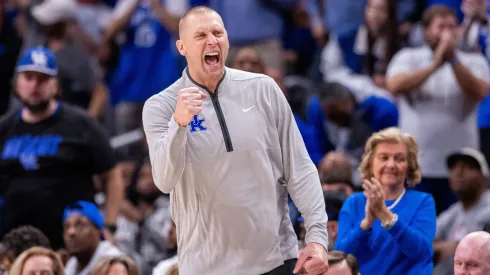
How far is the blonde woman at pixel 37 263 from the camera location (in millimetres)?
6863

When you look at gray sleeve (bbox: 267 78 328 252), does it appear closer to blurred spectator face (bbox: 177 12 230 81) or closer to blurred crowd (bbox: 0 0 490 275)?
blurred spectator face (bbox: 177 12 230 81)

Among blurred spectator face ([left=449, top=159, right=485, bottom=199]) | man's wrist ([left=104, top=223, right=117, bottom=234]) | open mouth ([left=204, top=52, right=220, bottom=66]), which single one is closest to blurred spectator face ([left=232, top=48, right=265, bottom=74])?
man's wrist ([left=104, top=223, right=117, bottom=234])

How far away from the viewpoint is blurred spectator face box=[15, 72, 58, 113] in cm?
789

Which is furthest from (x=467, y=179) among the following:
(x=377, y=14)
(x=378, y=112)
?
(x=377, y=14)

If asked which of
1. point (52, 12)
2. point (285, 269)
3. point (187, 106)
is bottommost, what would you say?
point (285, 269)

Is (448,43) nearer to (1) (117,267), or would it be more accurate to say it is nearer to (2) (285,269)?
(1) (117,267)

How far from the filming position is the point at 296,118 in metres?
8.77

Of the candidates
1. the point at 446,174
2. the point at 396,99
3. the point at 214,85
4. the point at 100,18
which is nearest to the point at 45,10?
the point at 100,18

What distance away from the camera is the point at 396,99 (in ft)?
29.3

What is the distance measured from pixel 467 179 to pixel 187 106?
4040mm

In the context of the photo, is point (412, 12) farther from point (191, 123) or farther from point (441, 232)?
point (191, 123)

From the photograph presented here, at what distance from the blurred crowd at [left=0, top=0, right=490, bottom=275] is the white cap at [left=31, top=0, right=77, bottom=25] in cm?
1

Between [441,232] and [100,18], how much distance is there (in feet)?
15.2

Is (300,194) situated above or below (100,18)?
below
